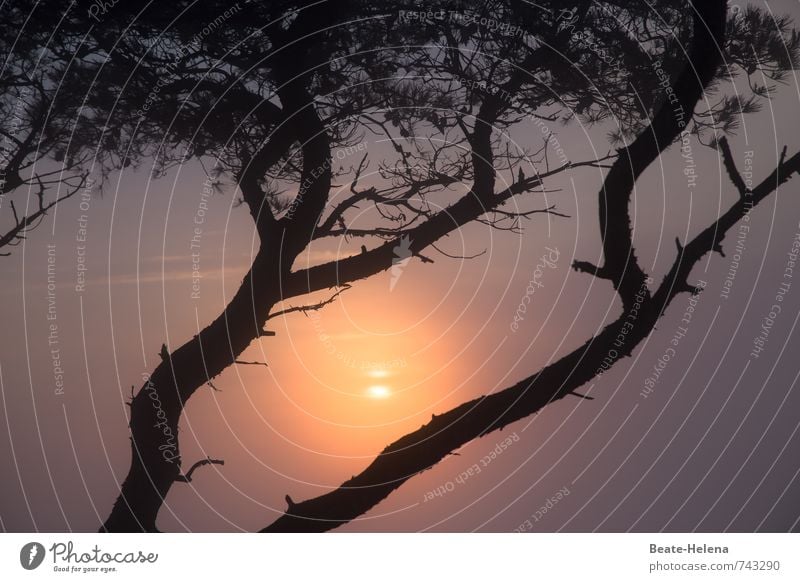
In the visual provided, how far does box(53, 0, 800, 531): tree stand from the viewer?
536 centimetres

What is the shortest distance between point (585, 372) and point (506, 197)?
105 centimetres

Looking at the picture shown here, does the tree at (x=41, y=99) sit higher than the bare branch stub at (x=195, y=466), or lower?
higher

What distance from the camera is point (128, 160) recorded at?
5.49m

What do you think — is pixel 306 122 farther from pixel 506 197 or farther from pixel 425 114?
pixel 506 197

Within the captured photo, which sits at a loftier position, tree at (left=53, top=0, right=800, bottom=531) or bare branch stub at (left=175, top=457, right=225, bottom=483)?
tree at (left=53, top=0, right=800, bottom=531)

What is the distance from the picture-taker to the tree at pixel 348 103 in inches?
211

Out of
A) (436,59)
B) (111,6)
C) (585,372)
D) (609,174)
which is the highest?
(111,6)

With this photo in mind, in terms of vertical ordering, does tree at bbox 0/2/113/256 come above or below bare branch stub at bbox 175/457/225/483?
above

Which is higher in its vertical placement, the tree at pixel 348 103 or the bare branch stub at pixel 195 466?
the tree at pixel 348 103

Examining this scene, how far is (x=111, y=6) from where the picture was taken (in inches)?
213

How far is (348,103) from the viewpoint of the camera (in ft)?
18.0

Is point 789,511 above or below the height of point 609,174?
below

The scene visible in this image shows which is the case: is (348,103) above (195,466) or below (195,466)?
above

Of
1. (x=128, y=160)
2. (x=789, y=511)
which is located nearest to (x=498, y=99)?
(x=128, y=160)
